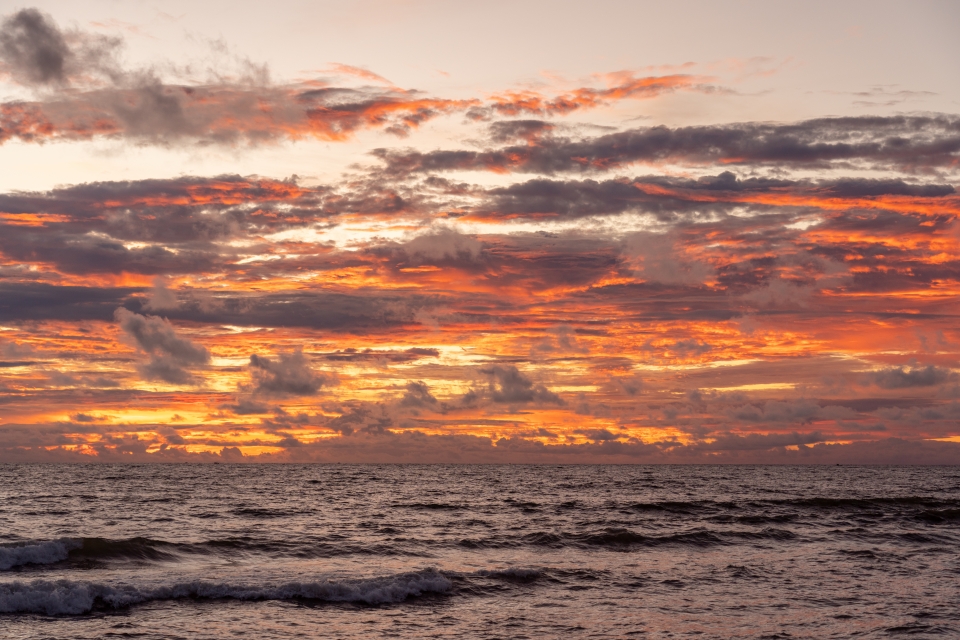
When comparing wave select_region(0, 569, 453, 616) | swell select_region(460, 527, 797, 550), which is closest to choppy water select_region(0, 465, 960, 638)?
wave select_region(0, 569, 453, 616)

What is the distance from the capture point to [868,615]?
885 inches

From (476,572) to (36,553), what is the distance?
19.3m

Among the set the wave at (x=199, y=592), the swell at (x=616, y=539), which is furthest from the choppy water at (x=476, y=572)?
the swell at (x=616, y=539)

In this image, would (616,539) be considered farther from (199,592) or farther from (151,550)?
(151,550)

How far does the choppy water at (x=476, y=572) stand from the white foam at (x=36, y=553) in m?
0.08

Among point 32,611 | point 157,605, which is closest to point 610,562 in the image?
point 157,605

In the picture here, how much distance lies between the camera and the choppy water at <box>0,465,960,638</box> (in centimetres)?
2139

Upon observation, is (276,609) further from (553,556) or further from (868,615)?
(868,615)

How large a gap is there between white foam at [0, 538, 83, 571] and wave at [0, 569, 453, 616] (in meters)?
7.40

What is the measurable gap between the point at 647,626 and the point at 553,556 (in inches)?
541

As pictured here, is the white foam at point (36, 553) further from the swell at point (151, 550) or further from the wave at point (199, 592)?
the wave at point (199, 592)

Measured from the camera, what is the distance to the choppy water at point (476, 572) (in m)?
21.4

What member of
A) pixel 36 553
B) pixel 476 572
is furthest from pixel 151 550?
pixel 476 572

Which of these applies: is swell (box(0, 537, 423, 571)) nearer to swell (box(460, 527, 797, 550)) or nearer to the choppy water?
the choppy water
